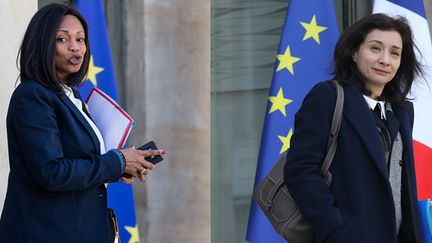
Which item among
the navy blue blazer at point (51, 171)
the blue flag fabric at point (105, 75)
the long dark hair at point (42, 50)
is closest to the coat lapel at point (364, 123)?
the navy blue blazer at point (51, 171)

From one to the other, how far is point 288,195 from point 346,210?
9.4 inches

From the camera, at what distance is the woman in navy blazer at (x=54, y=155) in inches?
132

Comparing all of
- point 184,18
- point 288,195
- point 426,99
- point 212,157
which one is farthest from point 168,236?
point 288,195

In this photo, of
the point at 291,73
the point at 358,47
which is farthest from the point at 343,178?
the point at 291,73

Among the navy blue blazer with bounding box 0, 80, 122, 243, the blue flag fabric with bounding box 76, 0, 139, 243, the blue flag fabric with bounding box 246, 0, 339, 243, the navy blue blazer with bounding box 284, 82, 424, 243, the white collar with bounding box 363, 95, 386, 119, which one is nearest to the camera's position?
the navy blue blazer with bounding box 0, 80, 122, 243

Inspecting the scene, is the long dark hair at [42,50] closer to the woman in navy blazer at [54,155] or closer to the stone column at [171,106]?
the woman in navy blazer at [54,155]

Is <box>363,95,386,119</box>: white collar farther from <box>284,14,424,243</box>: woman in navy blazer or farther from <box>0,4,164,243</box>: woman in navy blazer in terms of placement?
<box>0,4,164,243</box>: woman in navy blazer

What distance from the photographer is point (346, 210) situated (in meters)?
3.76

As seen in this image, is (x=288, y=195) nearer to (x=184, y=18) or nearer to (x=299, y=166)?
(x=299, y=166)

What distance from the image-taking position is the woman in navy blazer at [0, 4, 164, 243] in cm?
335

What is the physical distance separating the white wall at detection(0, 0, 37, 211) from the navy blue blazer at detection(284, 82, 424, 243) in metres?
1.62

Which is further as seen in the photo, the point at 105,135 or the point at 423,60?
the point at 423,60

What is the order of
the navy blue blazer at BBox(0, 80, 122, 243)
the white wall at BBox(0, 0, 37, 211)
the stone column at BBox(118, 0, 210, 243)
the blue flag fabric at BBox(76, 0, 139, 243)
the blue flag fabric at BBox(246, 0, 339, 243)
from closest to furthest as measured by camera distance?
the navy blue blazer at BBox(0, 80, 122, 243)
the white wall at BBox(0, 0, 37, 211)
the blue flag fabric at BBox(76, 0, 139, 243)
the blue flag fabric at BBox(246, 0, 339, 243)
the stone column at BBox(118, 0, 210, 243)

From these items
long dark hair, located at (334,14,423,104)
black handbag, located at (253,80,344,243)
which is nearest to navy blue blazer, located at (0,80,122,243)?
black handbag, located at (253,80,344,243)
